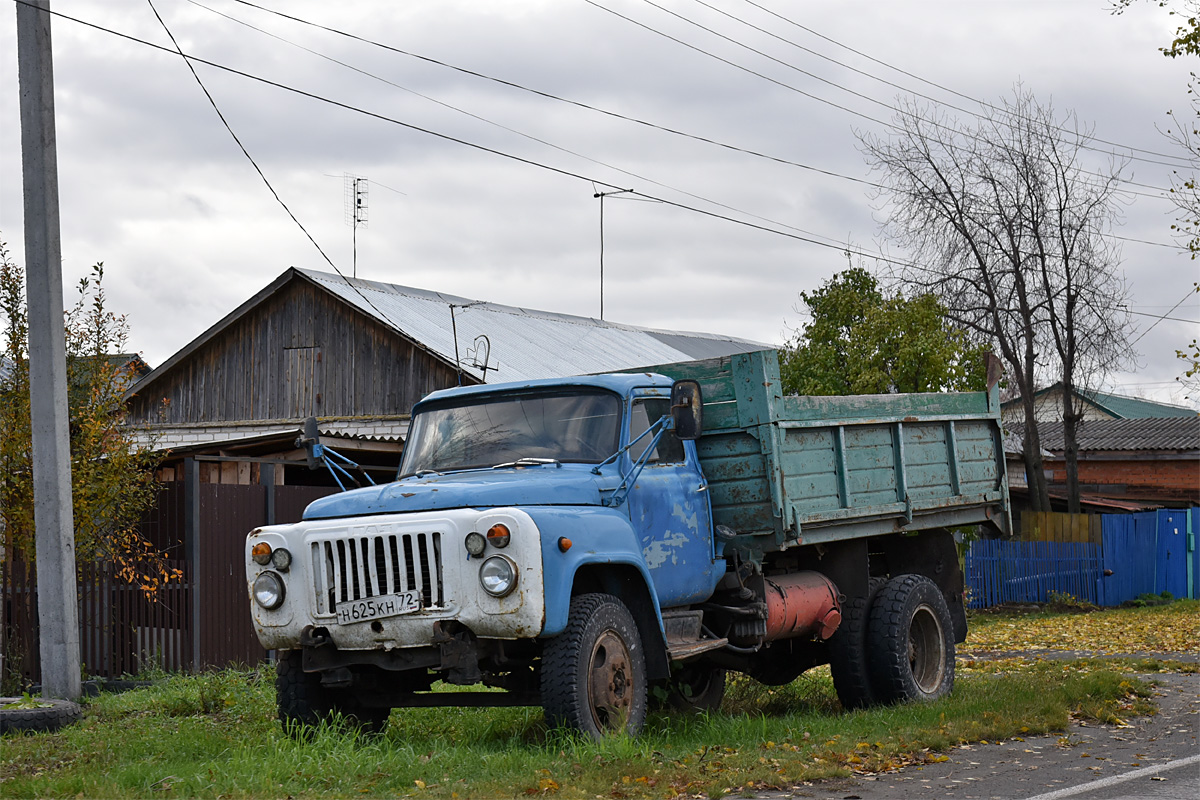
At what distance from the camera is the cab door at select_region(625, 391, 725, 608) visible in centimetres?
874

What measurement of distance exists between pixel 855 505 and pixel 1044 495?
21.6 m

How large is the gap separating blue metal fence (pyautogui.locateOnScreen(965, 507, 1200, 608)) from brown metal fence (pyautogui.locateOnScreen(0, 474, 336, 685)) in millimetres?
14466

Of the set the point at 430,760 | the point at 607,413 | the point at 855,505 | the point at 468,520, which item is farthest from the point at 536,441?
the point at 855,505

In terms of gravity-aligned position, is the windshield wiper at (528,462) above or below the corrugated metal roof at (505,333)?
below

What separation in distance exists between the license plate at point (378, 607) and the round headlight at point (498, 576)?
445 mm

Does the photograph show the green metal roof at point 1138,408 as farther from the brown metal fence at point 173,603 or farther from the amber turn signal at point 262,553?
the amber turn signal at point 262,553

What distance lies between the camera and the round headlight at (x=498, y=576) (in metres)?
7.37

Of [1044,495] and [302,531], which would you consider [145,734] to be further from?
[1044,495]

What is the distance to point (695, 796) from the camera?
273 inches

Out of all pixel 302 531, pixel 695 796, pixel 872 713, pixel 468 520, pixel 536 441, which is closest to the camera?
pixel 695 796

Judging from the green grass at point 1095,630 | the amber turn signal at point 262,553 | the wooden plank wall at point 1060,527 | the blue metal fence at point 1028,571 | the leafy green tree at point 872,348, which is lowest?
the green grass at point 1095,630

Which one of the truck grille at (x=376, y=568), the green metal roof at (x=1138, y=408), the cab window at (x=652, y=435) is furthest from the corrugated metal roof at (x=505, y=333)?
the green metal roof at (x=1138, y=408)

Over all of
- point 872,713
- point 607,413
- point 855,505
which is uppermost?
point 607,413

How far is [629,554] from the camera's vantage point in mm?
8164
